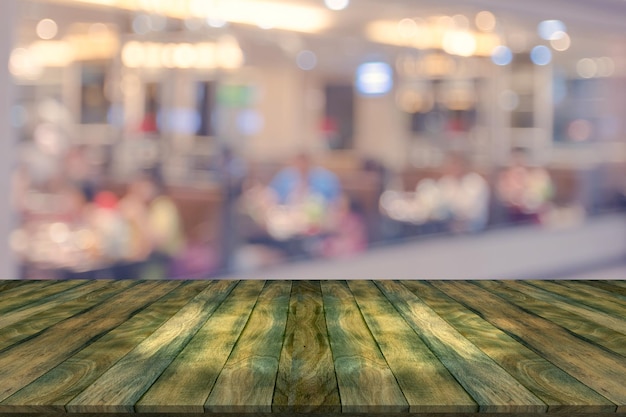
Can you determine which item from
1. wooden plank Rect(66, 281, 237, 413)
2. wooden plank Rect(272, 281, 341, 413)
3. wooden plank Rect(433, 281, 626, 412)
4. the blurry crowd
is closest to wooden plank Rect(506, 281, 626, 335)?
wooden plank Rect(433, 281, 626, 412)

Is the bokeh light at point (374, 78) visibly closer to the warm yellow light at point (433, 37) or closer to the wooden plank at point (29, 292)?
the warm yellow light at point (433, 37)

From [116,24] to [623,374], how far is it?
3058 mm

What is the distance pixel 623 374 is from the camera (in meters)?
2.03

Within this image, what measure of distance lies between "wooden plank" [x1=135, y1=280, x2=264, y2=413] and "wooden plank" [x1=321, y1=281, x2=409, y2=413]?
0.30 meters

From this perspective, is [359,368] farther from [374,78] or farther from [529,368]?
→ [374,78]

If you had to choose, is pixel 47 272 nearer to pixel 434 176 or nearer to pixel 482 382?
pixel 434 176

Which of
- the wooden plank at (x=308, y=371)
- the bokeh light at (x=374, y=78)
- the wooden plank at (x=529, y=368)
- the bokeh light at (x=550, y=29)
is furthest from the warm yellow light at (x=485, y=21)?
the wooden plank at (x=308, y=371)

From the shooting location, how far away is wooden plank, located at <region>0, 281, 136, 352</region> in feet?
8.03

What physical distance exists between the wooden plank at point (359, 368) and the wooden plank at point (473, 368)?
0.54ft

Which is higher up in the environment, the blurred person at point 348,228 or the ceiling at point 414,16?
the ceiling at point 414,16

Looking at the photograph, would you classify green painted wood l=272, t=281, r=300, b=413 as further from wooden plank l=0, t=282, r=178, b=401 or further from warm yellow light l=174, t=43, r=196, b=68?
warm yellow light l=174, t=43, r=196, b=68

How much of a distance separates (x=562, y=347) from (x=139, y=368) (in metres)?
1.17

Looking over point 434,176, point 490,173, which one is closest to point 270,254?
point 434,176

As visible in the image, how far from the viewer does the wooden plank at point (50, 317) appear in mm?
2447
